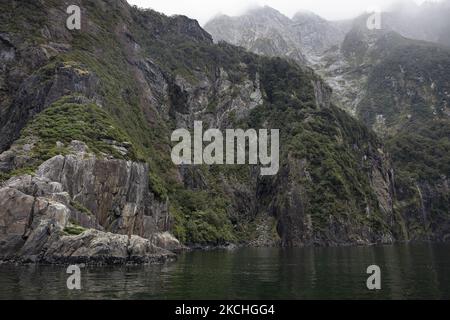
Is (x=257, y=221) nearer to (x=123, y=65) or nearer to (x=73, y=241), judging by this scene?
(x=123, y=65)

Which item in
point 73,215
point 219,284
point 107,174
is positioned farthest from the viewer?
point 107,174

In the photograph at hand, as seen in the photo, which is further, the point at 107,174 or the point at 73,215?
the point at 107,174

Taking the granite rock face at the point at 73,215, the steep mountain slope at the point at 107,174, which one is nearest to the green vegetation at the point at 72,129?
the steep mountain slope at the point at 107,174

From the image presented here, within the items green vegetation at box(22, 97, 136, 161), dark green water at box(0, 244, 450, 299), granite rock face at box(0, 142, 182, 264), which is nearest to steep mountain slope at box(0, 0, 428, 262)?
granite rock face at box(0, 142, 182, 264)

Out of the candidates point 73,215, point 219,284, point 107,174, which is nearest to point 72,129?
point 107,174

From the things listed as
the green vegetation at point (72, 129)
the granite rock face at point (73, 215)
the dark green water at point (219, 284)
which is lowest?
the dark green water at point (219, 284)

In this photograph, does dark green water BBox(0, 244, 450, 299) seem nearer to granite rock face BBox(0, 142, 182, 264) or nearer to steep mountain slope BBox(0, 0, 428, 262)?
granite rock face BBox(0, 142, 182, 264)

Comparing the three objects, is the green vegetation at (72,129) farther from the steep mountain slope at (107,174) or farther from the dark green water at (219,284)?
the dark green water at (219,284)

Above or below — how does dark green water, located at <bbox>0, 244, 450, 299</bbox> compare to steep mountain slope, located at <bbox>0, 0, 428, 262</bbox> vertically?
below

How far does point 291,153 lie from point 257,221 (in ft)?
103

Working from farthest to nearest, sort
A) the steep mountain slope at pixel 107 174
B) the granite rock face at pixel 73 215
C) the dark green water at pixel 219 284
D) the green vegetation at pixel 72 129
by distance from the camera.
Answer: the green vegetation at pixel 72 129 < the steep mountain slope at pixel 107 174 < the granite rock face at pixel 73 215 < the dark green water at pixel 219 284

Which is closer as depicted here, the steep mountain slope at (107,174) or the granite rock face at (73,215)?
the granite rock face at (73,215)

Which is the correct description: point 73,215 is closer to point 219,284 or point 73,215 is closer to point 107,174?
point 107,174
